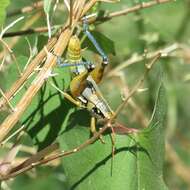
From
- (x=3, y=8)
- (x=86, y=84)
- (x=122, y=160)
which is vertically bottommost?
(x=122, y=160)

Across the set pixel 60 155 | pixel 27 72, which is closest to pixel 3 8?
pixel 27 72

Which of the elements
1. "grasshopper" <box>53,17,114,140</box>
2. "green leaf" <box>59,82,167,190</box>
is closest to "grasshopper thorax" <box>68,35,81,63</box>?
"grasshopper" <box>53,17,114,140</box>

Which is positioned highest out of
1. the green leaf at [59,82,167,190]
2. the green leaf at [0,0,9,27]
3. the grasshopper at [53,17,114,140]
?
the green leaf at [0,0,9,27]

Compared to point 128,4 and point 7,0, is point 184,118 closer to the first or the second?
point 128,4

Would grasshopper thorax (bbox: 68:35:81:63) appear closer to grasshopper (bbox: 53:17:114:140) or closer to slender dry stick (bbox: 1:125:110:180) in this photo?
grasshopper (bbox: 53:17:114:140)

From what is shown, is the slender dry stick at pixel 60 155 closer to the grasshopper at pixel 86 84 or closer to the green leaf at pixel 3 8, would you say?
the grasshopper at pixel 86 84

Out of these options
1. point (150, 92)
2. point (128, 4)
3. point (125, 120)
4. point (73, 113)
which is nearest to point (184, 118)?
point (125, 120)

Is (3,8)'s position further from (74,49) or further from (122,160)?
(122,160)

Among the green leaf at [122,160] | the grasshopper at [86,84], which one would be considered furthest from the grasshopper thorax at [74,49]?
the green leaf at [122,160]
